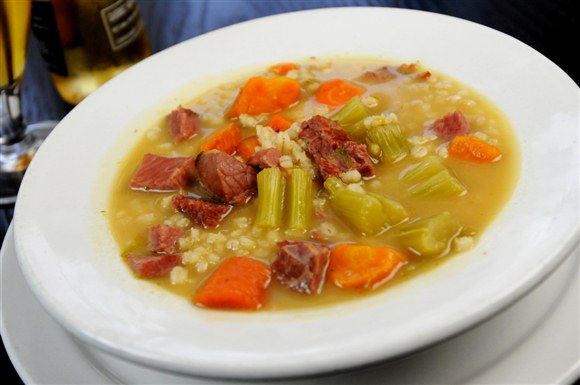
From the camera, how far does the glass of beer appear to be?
3.63 metres

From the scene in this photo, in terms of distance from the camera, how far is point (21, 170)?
424 cm

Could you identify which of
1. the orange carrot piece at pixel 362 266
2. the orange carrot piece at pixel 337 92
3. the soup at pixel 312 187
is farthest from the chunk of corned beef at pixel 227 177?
the orange carrot piece at pixel 337 92

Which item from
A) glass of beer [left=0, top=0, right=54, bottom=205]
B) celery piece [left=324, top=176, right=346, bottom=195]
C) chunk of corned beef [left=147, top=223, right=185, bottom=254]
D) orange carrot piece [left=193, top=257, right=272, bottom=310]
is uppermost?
celery piece [left=324, top=176, right=346, bottom=195]

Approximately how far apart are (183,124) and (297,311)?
1279 mm

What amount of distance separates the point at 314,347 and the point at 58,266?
94 cm

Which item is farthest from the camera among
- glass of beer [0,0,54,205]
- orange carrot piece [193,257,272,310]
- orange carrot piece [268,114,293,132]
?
glass of beer [0,0,54,205]

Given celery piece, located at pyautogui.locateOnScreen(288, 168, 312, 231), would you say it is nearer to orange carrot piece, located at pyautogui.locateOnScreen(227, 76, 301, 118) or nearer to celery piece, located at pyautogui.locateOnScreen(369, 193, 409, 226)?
celery piece, located at pyautogui.locateOnScreen(369, 193, 409, 226)

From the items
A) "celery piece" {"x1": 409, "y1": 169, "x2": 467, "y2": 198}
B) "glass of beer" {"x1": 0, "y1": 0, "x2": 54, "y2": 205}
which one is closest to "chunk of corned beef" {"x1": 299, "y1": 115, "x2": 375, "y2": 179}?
"celery piece" {"x1": 409, "y1": 169, "x2": 467, "y2": 198}

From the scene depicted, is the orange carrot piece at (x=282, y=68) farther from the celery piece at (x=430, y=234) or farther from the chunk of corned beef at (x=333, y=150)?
the celery piece at (x=430, y=234)

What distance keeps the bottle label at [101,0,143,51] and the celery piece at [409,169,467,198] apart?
7.07 feet

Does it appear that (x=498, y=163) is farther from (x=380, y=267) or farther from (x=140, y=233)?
(x=140, y=233)

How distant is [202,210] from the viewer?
9.19ft

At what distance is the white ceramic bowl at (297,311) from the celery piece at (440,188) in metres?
0.21

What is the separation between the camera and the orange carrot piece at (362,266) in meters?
2.41
